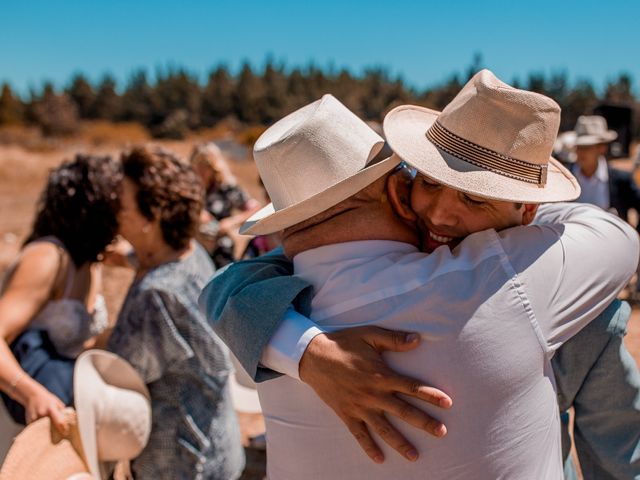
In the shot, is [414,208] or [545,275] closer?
[545,275]

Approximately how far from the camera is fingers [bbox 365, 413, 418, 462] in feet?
3.51

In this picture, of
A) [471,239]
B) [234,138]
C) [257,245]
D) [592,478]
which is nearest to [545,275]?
[471,239]

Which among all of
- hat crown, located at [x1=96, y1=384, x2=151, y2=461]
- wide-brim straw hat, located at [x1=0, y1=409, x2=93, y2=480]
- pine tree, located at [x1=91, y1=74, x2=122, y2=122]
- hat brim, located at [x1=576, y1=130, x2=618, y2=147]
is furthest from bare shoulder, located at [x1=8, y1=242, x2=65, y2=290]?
pine tree, located at [x1=91, y1=74, x2=122, y2=122]

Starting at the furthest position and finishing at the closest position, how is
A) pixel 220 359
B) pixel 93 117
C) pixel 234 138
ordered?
pixel 93 117 < pixel 234 138 < pixel 220 359

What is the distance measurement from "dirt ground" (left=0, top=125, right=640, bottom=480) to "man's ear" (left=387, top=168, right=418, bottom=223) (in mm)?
1676

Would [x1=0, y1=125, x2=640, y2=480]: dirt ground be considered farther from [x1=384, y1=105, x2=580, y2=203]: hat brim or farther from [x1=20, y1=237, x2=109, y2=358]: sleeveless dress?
[x1=384, y1=105, x2=580, y2=203]: hat brim

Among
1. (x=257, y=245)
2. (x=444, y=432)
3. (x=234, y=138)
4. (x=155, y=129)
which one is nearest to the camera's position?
(x=444, y=432)

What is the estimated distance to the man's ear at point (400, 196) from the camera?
123 centimetres

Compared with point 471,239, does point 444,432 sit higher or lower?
lower

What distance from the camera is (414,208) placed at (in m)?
1.24

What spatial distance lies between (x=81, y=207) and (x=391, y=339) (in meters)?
1.85

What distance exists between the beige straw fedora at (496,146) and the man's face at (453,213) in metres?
0.05

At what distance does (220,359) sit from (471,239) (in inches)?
66.8

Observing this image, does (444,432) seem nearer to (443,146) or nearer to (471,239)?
(471,239)
